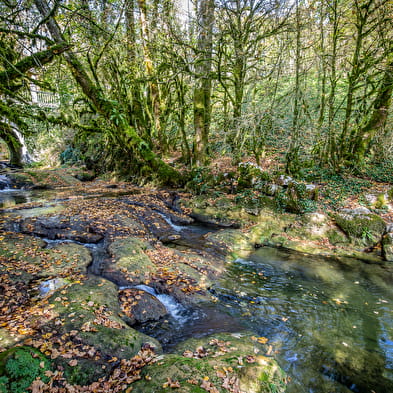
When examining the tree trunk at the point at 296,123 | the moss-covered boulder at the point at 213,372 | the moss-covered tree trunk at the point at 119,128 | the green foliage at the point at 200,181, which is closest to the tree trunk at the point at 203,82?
the green foliage at the point at 200,181

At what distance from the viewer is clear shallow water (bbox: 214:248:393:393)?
13.2 feet

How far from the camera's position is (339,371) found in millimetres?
4027

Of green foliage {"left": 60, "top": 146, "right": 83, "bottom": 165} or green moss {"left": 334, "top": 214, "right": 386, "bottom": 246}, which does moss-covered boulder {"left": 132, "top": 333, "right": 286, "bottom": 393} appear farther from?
green foliage {"left": 60, "top": 146, "right": 83, "bottom": 165}

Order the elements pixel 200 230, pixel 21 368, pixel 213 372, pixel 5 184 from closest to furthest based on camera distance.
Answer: pixel 21 368 < pixel 213 372 < pixel 200 230 < pixel 5 184

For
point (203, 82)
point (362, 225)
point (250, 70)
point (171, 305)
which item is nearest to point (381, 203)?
point (362, 225)

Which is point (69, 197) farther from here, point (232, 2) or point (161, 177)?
point (232, 2)

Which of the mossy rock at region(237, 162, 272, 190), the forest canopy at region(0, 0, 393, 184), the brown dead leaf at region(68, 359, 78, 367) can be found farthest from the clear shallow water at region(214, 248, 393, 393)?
the forest canopy at region(0, 0, 393, 184)

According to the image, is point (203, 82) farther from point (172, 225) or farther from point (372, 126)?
point (372, 126)

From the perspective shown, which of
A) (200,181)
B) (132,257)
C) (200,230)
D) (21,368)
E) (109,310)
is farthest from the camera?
(200,181)

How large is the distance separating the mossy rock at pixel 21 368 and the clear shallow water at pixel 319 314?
3509 millimetres

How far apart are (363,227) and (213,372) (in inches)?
315

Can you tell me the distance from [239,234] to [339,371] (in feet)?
17.9

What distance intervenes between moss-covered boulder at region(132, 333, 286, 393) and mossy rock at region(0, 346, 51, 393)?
3.92 ft

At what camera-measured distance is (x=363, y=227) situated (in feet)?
28.7
